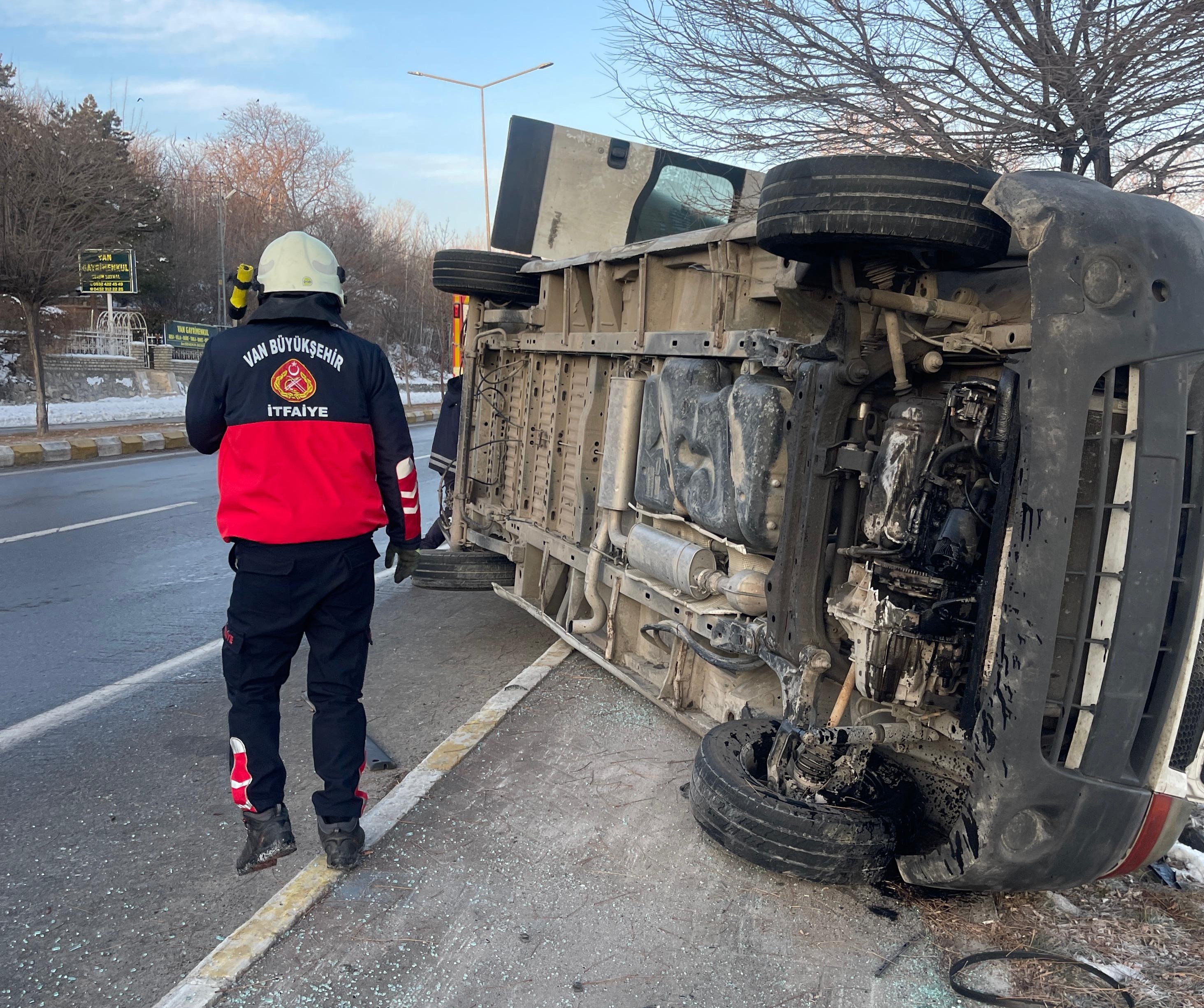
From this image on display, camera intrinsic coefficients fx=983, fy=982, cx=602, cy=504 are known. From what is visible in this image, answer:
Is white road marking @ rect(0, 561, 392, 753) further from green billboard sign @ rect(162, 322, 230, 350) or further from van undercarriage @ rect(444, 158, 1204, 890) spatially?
green billboard sign @ rect(162, 322, 230, 350)

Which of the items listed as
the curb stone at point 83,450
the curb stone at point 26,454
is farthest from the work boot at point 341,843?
the curb stone at point 83,450

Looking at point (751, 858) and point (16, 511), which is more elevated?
point (751, 858)

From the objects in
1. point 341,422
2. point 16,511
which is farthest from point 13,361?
point 341,422

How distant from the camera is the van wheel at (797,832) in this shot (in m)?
3.08

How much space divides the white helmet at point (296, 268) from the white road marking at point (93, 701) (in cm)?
248

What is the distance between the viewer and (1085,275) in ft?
8.41

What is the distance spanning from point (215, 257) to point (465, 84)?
66.4 feet

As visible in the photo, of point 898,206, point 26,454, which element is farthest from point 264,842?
point 26,454

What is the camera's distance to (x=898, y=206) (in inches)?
112

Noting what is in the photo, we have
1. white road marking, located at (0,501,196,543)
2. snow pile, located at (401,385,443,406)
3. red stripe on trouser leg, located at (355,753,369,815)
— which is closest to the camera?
red stripe on trouser leg, located at (355,753,369,815)

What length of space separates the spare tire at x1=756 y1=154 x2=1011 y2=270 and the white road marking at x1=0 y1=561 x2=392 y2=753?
3.93 metres

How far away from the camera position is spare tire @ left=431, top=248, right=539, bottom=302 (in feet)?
21.9

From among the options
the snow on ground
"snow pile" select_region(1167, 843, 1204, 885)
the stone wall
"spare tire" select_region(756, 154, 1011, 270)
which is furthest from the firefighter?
the stone wall

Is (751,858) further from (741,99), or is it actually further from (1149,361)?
(741,99)
